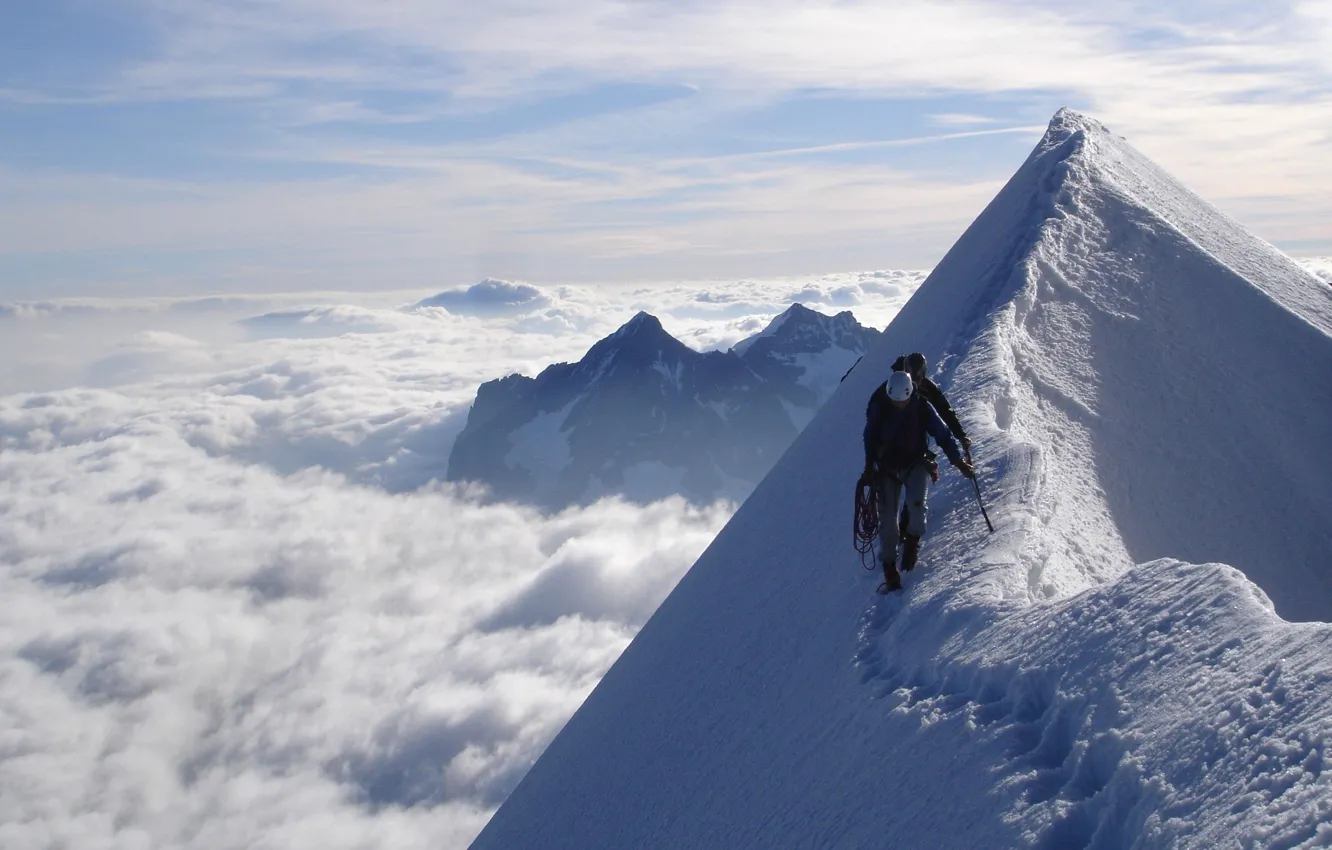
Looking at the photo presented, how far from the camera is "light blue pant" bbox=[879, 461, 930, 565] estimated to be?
35.7 feet

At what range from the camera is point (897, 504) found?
11.1 metres

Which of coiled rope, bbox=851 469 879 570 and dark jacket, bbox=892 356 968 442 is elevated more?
dark jacket, bbox=892 356 968 442

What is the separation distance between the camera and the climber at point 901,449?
1055 cm

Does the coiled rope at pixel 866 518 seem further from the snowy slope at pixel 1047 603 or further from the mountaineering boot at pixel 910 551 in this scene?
the mountaineering boot at pixel 910 551

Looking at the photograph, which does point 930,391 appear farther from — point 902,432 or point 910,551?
point 910,551

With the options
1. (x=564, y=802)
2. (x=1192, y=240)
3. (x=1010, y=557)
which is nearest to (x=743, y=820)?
(x=1010, y=557)

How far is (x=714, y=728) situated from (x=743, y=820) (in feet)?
7.38

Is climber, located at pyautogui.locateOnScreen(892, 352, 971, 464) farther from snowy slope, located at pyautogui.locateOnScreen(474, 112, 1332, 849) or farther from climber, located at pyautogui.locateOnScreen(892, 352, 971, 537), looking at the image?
snowy slope, located at pyautogui.locateOnScreen(474, 112, 1332, 849)

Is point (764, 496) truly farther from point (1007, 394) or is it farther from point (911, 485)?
point (911, 485)

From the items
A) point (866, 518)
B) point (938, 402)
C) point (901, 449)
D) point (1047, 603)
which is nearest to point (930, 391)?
point (938, 402)

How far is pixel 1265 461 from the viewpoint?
47.2 feet

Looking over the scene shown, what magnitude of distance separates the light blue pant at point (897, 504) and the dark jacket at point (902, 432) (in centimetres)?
16

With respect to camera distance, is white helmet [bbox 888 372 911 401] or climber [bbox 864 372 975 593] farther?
climber [bbox 864 372 975 593]

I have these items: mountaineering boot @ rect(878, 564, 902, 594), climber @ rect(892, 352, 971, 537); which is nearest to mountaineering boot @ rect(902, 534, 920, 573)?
mountaineering boot @ rect(878, 564, 902, 594)
